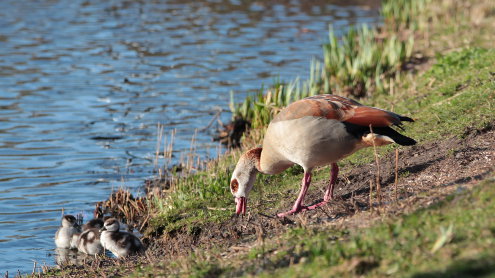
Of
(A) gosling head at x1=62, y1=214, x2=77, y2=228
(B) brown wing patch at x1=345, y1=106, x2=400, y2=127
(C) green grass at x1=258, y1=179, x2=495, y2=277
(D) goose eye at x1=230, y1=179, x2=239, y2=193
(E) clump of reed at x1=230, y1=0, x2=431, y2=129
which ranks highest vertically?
(B) brown wing patch at x1=345, y1=106, x2=400, y2=127

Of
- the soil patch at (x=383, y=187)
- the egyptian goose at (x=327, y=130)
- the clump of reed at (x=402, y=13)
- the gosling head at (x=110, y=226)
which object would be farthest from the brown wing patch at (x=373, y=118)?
the clump of reed at (x=402, y=13)

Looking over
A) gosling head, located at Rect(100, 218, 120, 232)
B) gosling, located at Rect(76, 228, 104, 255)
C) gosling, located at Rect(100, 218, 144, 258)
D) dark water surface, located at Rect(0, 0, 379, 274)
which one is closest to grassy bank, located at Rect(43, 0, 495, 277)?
gosling, located at Rect(100, 218, 144, 258)

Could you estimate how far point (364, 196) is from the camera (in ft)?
22.5

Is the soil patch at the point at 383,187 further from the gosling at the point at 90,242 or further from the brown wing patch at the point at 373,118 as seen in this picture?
the gosling at the point at 90,242

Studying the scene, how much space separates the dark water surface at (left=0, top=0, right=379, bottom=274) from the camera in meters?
10.2

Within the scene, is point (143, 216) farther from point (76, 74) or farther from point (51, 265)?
point (76, 74)

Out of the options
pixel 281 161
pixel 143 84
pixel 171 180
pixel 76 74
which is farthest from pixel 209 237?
Answer: pixel 76 74

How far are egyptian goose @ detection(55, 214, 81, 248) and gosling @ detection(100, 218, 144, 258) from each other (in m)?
0.51

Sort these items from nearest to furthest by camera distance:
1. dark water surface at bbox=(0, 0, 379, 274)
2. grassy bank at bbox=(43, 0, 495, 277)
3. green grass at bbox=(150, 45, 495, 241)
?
grassy bank at bbox=(43, 0, 495, 277) < green grass at bbox=(150, 45, 495, 241) < dark water surface at bbox=(0, 0, 379, 274)

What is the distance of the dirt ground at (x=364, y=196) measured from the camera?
5.93 m

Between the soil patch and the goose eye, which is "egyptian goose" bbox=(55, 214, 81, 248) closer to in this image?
the soil patch

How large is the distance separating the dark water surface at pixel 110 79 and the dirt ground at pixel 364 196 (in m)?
1.84

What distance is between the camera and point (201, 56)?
1834 cm

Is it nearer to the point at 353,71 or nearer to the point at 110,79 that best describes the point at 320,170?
the point at 353,71
